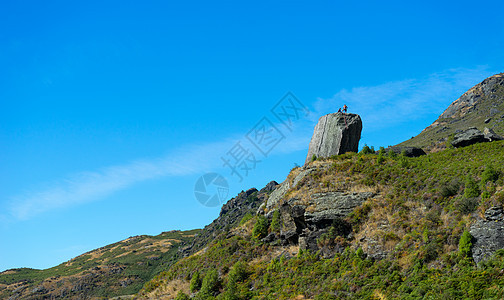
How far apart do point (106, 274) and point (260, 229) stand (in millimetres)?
96570

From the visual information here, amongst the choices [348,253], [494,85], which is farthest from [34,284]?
[494,85]

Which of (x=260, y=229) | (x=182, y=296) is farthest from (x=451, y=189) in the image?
(x=182, y=296)

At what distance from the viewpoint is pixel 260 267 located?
36875mm

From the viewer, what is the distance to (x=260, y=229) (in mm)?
42312

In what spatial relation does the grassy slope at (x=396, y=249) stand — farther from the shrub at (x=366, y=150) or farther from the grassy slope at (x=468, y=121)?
the grassy slope at (x=468, y=121)

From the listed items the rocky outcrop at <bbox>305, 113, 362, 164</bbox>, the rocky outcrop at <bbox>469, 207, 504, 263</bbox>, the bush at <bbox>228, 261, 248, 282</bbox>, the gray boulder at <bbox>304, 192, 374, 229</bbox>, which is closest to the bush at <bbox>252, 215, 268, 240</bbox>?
the bush at <bbox>228, 261, 248, 282</bbox>

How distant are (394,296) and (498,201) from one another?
9946 mm

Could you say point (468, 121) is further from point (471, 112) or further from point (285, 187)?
point (285, 187)

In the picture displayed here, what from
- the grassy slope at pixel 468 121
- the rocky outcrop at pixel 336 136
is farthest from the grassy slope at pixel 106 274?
the grassy slope at pixel 468 121

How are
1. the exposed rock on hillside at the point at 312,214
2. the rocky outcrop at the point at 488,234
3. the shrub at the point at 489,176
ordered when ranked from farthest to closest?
the exposed rock on hillside at the point at 312,214
the shrub at the point at 489,176
the rocky outcrop at the point at 488,234

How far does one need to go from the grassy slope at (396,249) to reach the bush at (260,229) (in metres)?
1.06

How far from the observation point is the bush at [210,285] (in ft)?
119

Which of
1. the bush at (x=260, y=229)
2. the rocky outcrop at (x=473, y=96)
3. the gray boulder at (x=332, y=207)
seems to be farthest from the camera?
the rocky outcrop at (x=473, y=96)

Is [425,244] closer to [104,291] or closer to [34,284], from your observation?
[104,291]
